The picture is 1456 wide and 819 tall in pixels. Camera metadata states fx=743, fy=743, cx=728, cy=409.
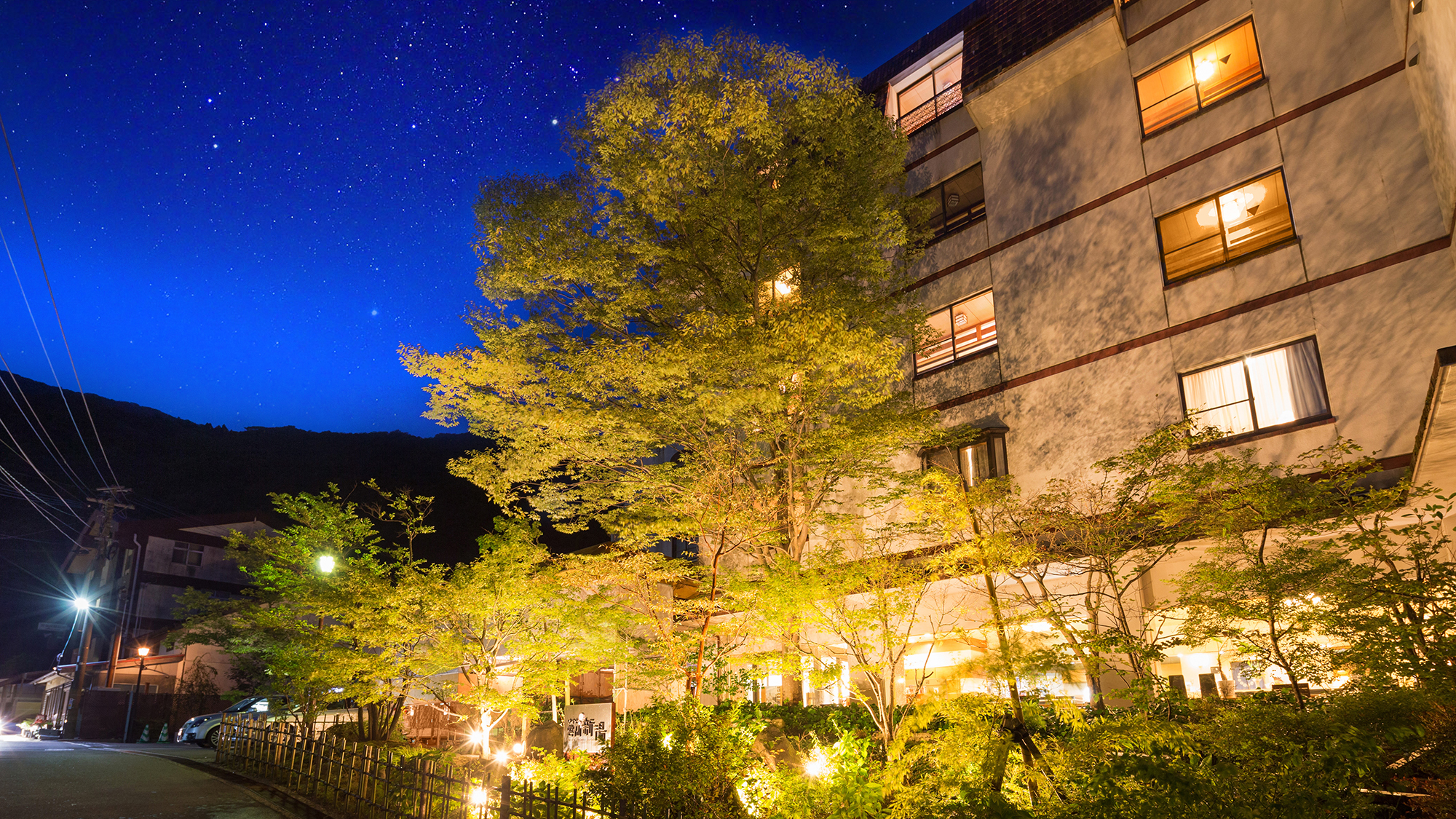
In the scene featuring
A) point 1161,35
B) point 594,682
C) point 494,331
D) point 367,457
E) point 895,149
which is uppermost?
point 367,457

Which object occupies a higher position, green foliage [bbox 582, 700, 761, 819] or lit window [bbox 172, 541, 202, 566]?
lit window [bbox 172, 541, 202, 566]

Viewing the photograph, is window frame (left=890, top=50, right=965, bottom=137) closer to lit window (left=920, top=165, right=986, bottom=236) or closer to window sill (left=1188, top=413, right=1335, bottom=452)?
lit window (left=920, top=165, right=986, bottom=236)

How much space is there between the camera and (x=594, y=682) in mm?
26750

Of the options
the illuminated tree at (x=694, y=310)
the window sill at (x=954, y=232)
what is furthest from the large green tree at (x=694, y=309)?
the window sill at (x=954, y=232)

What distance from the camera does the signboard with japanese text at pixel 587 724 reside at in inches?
772

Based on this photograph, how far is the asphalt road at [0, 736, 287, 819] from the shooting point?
11.6 metres

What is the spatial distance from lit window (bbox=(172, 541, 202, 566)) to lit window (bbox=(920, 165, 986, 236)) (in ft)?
157

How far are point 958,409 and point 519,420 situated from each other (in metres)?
10.9

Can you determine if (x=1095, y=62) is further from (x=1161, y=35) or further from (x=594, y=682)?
(x=594, y=682)

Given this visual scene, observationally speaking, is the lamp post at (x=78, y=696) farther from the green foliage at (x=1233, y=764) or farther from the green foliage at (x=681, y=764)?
the green foliage at (x=1233, y=764)

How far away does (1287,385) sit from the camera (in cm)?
1373

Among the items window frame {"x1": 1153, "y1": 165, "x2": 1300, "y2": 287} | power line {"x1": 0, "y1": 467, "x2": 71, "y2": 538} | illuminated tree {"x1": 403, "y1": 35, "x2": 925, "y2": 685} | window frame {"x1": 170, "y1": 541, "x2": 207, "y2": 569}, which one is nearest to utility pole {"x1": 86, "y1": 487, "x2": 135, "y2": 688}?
power line {"x1": 0, "y1": 467, "x2": 71, "y2": 538}

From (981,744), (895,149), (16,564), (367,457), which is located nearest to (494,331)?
(895,149)

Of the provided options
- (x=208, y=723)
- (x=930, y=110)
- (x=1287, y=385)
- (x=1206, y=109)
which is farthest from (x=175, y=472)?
(x=1287, y=385)
